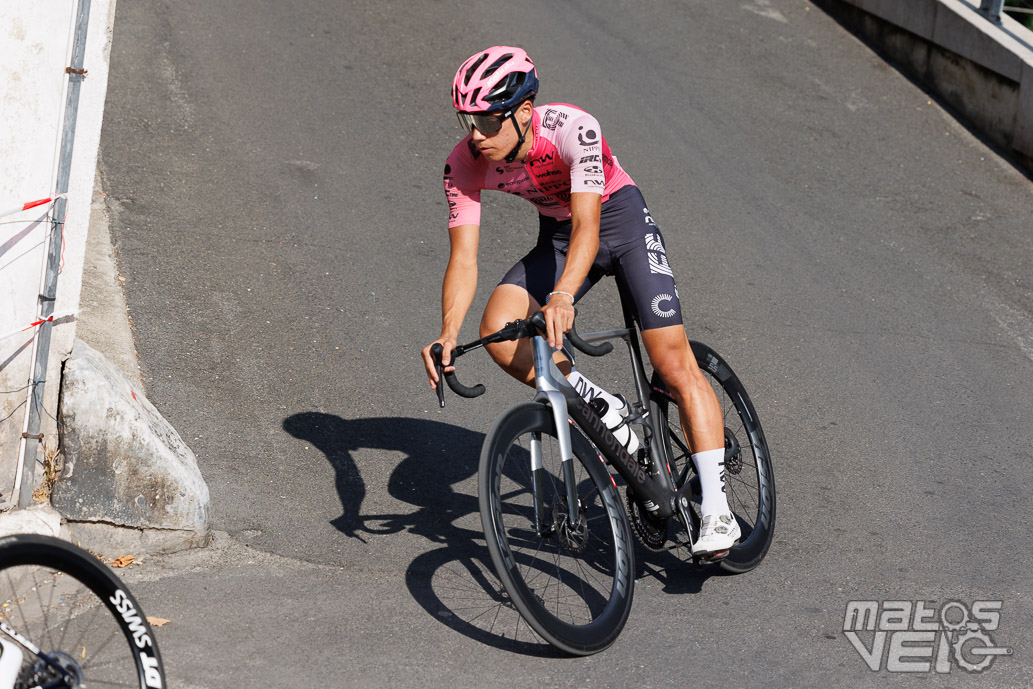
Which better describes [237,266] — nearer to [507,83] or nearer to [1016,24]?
[507,83]

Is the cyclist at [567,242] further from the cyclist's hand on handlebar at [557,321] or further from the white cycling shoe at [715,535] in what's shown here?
the cyclist's hand on handlebar at [557,321]

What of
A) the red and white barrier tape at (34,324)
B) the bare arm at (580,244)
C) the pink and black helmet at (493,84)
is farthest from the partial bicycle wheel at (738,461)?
the red and white barrier tape at (34,324)

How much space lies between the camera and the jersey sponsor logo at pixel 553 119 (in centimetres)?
412

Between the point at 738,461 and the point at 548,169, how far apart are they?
1.69m

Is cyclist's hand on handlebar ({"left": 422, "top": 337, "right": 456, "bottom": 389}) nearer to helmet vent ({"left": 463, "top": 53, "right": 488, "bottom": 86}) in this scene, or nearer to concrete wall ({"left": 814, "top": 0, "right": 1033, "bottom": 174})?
helmet vent ({"left": 463, "top": 53, "right": 488, "bottom": 86})

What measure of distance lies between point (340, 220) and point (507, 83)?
3972 mm

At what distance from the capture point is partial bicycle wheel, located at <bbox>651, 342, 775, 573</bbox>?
455 centimetres

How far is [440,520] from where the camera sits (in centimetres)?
484

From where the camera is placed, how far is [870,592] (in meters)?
4.40

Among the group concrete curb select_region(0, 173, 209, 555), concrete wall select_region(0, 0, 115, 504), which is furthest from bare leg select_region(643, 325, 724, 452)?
concrete wall select_region(0, 0, 115, 504)

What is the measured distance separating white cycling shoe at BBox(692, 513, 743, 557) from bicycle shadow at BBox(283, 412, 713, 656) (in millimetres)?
289

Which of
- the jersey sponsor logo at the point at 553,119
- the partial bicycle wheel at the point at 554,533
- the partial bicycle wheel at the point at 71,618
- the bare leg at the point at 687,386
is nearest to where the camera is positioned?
the partial bicycle wheel at the point at 71,618

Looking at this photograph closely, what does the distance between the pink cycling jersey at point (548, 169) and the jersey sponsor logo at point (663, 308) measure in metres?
0.50

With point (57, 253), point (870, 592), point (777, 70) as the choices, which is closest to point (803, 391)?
point (870, 592)
